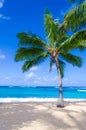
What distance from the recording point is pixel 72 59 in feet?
66.9

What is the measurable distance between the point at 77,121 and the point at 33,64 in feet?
30.4

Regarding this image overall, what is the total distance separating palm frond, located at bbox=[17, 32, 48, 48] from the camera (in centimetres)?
1859

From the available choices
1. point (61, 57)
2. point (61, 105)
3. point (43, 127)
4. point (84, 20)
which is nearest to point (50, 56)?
point (61, 57)

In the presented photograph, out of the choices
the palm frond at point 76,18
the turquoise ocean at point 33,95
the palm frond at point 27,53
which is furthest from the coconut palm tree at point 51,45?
the turquoise ocean at point 33,95

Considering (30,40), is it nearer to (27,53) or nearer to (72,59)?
(27,53)

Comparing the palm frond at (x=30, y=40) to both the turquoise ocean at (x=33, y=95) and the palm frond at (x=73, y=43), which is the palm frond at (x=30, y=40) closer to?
the palm frond at (x=73, y=43)

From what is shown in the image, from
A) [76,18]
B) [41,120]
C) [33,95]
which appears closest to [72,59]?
[76,18]

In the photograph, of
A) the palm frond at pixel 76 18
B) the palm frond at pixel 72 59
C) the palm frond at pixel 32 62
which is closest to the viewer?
the palm frond at pixel 76 18

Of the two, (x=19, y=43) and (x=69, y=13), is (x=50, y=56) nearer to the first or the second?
(x=19, y=43)

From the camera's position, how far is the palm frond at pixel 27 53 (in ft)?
64.6

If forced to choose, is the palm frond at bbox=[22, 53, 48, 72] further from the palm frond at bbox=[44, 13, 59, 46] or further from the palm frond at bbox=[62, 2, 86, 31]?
the palm frond at bbox=[62, 2, 86, 31]

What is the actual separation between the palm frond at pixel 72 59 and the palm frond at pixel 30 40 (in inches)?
69.7

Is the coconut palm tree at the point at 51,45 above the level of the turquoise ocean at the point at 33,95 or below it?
above

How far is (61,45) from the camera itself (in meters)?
18.0
